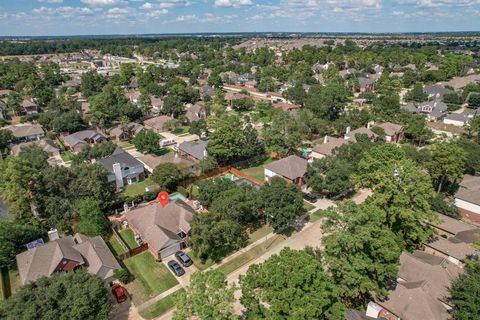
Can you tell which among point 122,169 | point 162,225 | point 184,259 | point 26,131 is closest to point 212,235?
point 184,259

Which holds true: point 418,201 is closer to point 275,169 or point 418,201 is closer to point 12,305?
point 275,169

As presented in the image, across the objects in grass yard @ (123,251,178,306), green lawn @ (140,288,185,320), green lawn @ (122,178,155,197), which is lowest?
green lawn @ (140,288,185,320)

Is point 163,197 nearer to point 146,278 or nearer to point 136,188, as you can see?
point 136,188

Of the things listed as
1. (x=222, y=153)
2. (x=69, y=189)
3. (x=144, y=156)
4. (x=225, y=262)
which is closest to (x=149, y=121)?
(x=144, y=156)

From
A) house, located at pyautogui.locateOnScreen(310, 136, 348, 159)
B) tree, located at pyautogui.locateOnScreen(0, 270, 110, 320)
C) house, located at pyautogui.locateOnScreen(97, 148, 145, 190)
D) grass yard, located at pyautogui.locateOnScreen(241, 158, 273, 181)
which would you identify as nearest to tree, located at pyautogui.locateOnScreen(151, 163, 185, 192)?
house, located at pyautogui.locateOnScreen(97, 148, 145, 190)

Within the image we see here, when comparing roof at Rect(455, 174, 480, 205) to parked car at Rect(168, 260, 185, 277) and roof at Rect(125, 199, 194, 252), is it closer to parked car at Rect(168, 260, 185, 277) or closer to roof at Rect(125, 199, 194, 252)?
roof at Rect(125, 199, 194, 252)

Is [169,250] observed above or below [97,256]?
below
